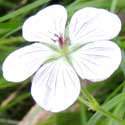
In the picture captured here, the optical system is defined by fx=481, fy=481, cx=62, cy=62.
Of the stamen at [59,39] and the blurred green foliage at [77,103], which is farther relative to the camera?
the blurred green foliage at [77,103]

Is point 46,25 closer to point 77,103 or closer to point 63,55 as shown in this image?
point 63,55

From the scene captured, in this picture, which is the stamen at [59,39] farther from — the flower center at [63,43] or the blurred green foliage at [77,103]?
the blurred green foliage at [77,103]

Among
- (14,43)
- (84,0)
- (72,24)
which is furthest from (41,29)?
(14,43)

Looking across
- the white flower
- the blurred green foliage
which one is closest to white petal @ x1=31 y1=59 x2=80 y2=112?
the white flower

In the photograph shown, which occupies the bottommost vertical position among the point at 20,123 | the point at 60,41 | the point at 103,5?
the point at 20,123

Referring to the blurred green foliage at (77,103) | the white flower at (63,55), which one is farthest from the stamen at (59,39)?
the blurred green foliage at (77,103)

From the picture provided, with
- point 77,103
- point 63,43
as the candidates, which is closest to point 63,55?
point 63,43

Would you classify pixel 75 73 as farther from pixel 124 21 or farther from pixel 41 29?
pixel 124 21
